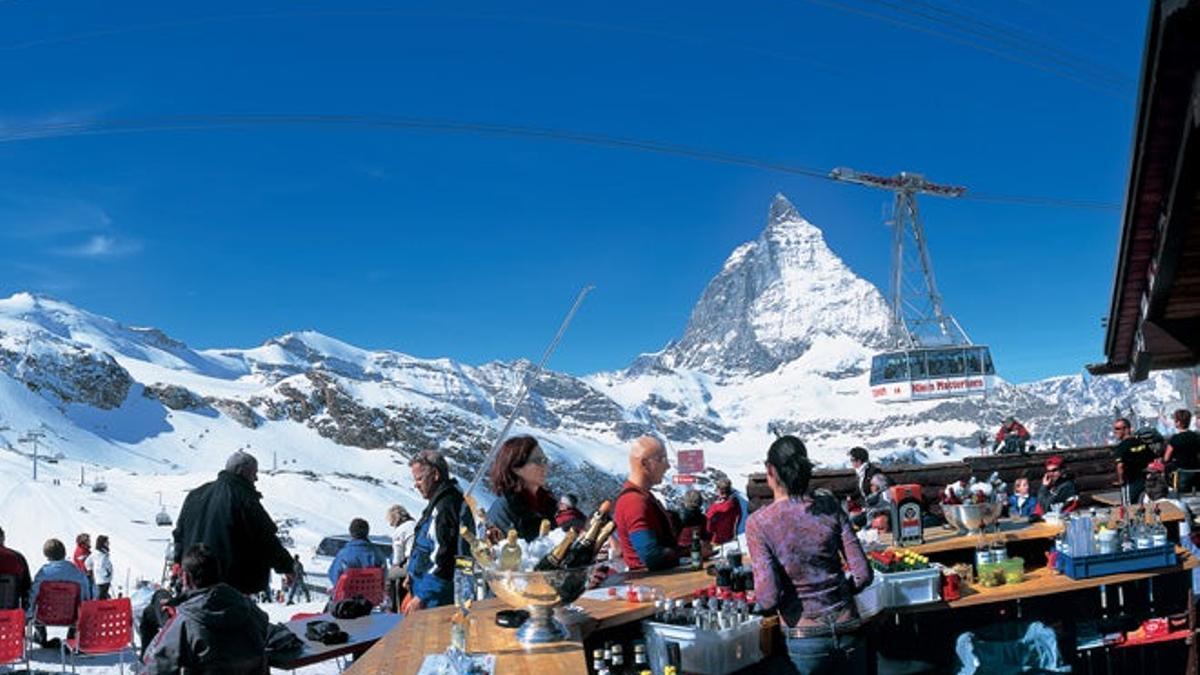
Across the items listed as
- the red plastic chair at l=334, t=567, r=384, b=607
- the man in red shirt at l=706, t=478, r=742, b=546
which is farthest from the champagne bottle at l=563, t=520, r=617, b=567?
the man in red shirt at l=706, t=478, r=742, b=546

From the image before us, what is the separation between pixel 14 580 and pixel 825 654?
23.5 feet

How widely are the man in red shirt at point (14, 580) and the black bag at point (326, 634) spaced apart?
466 cm

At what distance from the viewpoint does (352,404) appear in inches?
7840

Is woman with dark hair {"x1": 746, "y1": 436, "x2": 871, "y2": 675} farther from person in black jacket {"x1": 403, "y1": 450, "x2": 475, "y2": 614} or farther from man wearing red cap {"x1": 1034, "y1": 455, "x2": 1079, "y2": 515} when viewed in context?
man wearing red cap {"x1": 1034, "y1": 455, "x2": 1079, "y2": 515}

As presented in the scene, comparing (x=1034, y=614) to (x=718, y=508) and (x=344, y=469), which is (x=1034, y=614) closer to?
(x=718, y=508)

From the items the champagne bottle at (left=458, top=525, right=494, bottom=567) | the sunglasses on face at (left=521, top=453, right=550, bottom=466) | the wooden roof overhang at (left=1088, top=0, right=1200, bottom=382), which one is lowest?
the champagne bottle at (left=458, top=525, right=494, bottom=567)

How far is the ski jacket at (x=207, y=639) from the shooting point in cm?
443

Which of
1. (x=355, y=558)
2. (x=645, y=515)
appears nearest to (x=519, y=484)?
(x=645, y=515)

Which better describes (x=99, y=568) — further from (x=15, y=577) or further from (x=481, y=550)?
(x=481, y=550)

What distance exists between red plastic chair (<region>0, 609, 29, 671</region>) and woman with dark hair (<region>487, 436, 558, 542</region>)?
15.1 ft

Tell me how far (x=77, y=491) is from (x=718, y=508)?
60.3 meters

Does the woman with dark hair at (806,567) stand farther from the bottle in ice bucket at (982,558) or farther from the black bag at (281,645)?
the black bag at (281,645)

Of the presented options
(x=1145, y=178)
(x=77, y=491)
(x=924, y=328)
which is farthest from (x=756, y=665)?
(x=77, y=491)

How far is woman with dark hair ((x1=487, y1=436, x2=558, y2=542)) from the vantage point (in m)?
4.86
